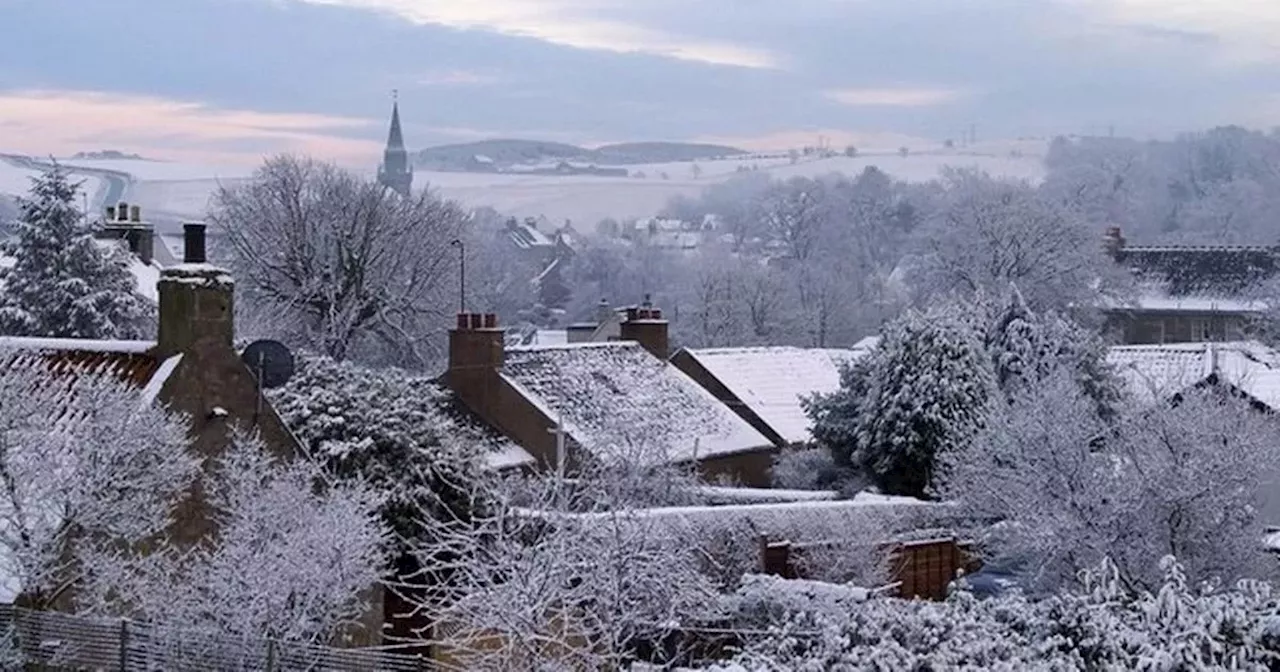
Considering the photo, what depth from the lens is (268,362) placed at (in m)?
20.5

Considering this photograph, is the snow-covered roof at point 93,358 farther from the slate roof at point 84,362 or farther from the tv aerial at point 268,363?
the tv aerial at point 268,363

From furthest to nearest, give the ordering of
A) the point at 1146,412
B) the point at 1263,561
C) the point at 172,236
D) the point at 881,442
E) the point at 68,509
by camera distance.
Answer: the point at 172,236, the point at 881,442, the point at 1146,412, the point at 1263,561, the point at 68,509

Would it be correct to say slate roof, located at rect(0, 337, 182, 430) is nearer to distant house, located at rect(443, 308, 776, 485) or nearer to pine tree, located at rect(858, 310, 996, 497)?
distant house, located at rect(443, 308, 776, 485)

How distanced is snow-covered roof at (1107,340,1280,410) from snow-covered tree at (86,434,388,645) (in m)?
15.0

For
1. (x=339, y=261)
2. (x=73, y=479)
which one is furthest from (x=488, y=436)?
(x=339, y=261)

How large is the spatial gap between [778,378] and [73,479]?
31410 mm

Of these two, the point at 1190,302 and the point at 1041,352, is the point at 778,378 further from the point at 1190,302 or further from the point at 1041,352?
the point at 1190,302

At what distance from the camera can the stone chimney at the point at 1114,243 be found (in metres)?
77.7

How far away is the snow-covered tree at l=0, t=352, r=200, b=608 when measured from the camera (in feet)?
54.2

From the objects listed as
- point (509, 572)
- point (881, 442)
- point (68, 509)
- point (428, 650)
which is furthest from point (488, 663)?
point (881, 442)

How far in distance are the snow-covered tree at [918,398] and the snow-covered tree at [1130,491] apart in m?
5.76

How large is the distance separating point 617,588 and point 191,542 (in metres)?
5.09

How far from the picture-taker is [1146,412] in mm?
25234

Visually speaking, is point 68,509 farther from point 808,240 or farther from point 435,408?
point 808,240
